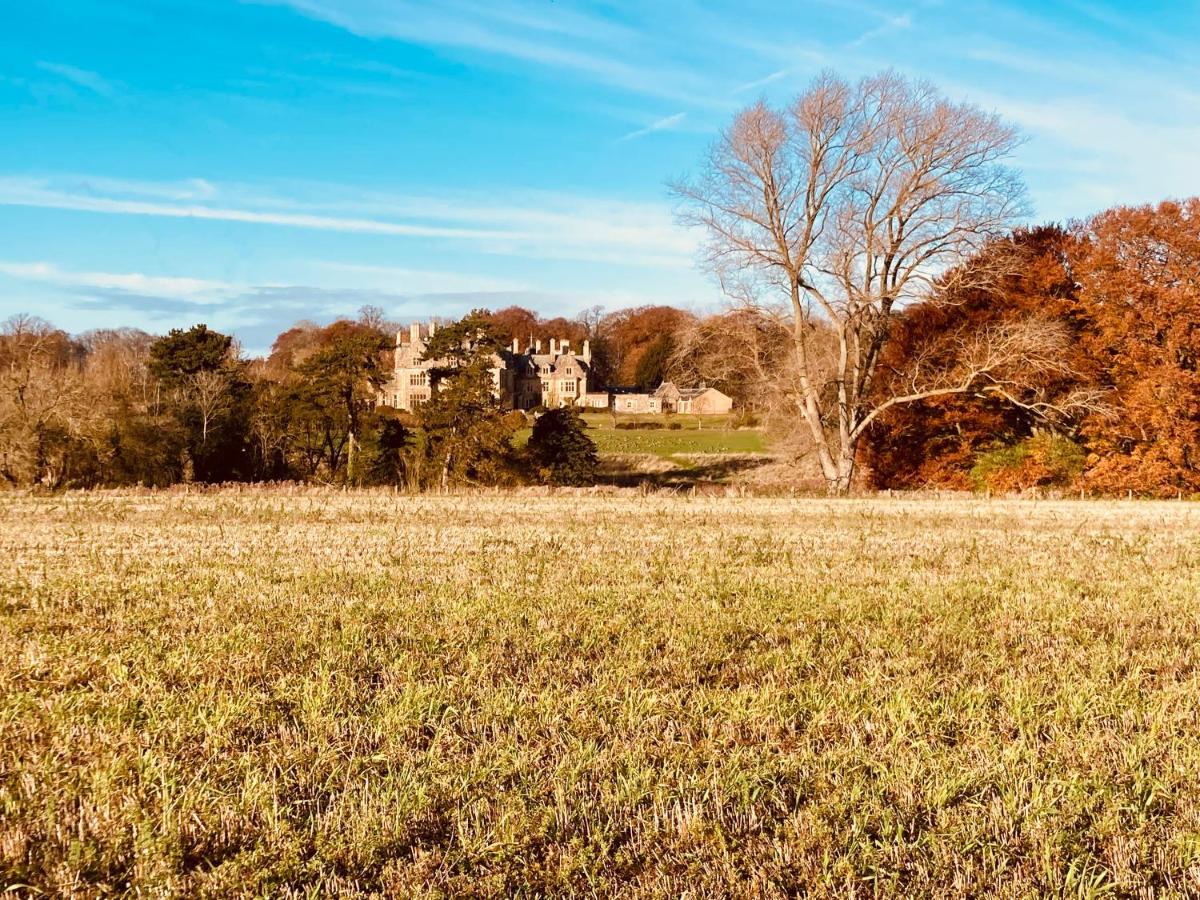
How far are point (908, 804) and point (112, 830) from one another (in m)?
3.78

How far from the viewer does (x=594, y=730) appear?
540 centimetres

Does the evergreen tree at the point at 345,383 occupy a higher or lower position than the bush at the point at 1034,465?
higher

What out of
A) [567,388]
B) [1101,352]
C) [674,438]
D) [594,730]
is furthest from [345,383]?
[567,388]

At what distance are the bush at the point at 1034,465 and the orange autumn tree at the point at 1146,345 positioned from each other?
27.0 inches

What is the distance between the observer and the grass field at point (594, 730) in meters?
3.86

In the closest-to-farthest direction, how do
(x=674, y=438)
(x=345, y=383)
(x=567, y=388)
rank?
(x=345, y=383)
(x=674, y=438)
(x=567, y=388)

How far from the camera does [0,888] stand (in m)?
3.65

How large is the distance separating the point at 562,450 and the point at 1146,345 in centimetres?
2263

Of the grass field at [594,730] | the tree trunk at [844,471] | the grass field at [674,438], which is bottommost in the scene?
the grass field at [594,730]

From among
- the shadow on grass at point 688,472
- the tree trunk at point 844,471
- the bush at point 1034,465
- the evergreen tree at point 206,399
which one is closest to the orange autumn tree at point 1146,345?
the bush at point 1034,465

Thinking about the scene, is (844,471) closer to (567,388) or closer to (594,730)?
(594,730)

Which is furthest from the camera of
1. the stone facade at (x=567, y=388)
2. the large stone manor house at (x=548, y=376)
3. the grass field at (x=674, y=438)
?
the large stone manor house at (x=548, y=376)

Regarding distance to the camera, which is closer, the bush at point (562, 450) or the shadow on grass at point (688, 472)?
the bush at point (562, 450)

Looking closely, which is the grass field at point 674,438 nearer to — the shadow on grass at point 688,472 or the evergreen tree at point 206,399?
the shadow on grass at point 688,472
